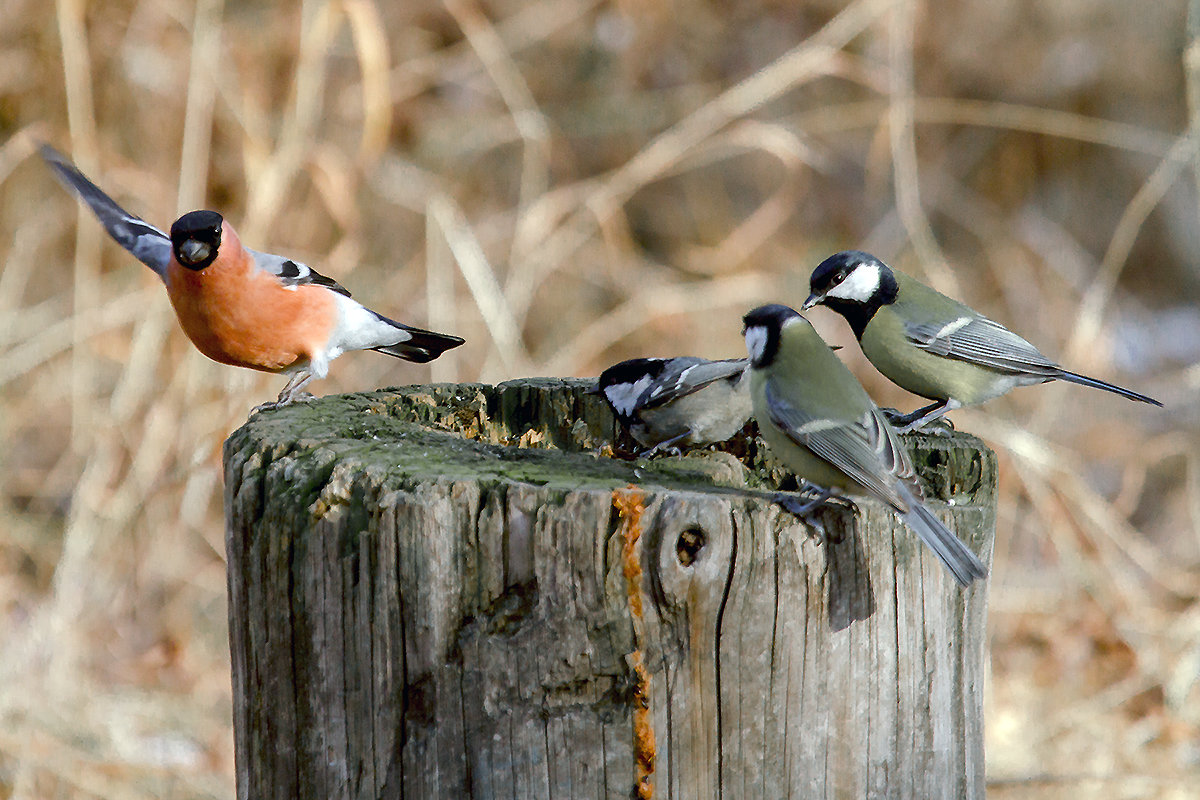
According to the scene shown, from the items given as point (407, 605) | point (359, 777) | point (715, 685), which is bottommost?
point (359, 777)

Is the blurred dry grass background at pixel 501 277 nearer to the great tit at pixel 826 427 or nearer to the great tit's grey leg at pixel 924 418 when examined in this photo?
the great tit's grey leg at pixel 924 418

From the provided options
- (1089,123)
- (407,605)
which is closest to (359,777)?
(407,605)

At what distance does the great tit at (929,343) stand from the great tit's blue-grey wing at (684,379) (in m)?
0.46

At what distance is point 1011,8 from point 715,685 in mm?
9233

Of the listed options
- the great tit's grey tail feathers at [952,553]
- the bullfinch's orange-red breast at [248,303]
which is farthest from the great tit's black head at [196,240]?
the great tit's grey tail feathers at [952,553]

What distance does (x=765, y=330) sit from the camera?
2.90 metres

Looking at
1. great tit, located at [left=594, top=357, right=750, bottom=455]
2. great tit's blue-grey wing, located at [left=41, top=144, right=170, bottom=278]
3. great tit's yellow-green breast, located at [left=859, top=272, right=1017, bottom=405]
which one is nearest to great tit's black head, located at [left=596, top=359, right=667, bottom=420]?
great tit, located at [left=594, top=357, right=750, bottom=455]

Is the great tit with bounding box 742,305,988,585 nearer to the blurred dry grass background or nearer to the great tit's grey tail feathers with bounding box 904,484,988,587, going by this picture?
the great tit's grey tail feathers with bounding box 904,484,988,587

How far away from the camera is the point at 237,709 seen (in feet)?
7.42

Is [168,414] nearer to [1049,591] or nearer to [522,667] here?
[522,667]

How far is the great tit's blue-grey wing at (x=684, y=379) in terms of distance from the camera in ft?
10.9

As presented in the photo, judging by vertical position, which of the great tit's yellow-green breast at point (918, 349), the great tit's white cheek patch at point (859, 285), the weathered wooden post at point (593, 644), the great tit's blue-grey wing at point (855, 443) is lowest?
the weathered wooden post at point (593, 644)

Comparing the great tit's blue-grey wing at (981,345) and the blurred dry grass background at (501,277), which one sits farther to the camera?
the blurred dry grass background at (501,277)

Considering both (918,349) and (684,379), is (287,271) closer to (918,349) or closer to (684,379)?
(684,379)
